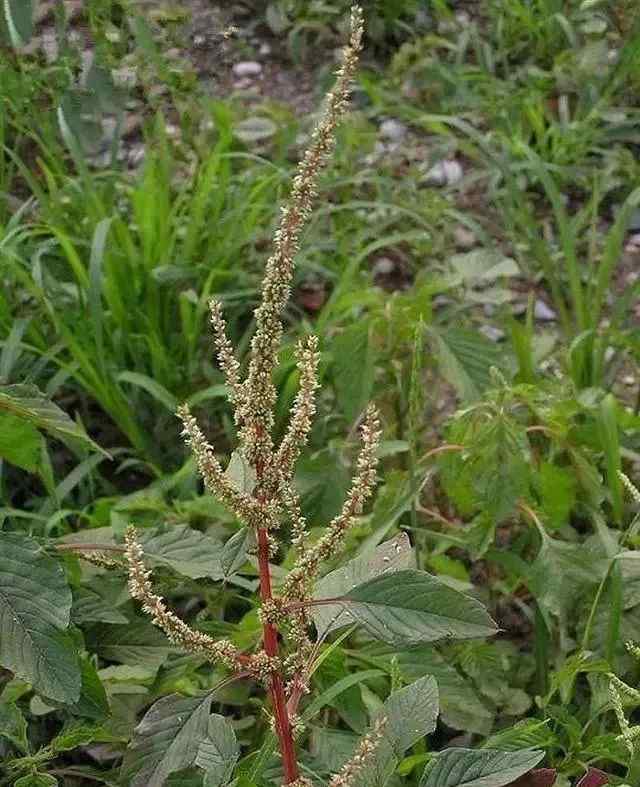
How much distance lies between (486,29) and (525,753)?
2.79 m

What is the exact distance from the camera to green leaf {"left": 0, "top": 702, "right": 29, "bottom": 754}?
1293 mm

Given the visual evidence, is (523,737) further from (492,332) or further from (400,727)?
(492,332)

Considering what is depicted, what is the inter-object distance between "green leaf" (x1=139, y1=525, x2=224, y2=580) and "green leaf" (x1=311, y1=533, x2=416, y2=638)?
227mm

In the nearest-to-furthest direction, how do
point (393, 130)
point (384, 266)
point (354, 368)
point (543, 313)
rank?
1. point (354, 368)
2. point (543, 313)
3. point (384, 266)
4. point (393, 130)

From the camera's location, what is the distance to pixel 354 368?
1.95 metres

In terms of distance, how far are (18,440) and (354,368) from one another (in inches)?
26.3

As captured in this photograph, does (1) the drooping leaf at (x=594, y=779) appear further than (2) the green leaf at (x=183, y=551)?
No

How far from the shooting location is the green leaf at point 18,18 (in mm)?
2361

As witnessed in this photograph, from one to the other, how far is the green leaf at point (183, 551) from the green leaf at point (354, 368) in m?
0.55

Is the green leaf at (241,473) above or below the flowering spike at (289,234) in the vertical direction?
below

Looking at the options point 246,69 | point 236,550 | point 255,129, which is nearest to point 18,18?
point 255,129

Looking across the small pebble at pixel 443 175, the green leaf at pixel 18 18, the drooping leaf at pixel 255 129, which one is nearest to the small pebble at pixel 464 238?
the small pebble at pixel 443 175

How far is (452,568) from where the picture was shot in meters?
1.75

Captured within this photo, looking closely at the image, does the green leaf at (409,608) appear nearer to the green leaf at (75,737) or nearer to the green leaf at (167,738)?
the green leaf at (167,738)
